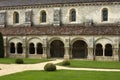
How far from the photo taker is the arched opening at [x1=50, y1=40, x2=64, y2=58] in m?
60.6

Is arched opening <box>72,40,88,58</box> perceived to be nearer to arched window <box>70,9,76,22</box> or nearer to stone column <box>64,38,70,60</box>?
stone column <box>64,38,70,60</box>

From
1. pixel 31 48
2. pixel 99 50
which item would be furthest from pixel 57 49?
pixel 99 50

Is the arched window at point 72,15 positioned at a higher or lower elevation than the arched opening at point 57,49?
higher

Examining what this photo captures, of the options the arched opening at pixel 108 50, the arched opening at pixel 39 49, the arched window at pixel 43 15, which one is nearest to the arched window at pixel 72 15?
the arched window at pixel 43 15

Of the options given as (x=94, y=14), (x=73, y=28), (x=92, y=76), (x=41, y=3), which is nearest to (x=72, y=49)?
(x=73, y=28)

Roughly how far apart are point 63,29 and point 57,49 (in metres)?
4.55

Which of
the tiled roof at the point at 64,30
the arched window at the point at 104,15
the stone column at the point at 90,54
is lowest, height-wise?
the stone column at the point at 90,54

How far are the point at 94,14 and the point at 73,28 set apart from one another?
14.9 ft

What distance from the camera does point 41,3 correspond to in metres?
62.6

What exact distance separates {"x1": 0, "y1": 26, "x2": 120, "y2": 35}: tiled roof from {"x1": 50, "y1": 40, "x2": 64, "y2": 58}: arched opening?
300 cm

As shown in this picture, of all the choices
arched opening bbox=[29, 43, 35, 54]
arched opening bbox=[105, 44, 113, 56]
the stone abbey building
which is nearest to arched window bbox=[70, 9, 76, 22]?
the stone abbey building

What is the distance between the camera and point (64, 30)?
57.9 meters

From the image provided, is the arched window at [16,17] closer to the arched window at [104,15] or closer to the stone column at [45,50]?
the stone column at [45,50]

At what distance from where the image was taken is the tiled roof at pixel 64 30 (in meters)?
54.2
